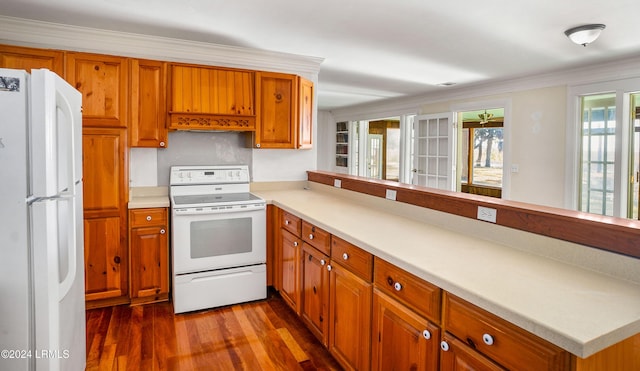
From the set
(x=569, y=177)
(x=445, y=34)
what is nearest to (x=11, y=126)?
(x=445, y=34)

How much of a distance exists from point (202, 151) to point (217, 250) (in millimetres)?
1071

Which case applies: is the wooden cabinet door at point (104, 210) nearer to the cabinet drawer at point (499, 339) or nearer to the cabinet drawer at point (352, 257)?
the cabinet drawer at point (352, 257)

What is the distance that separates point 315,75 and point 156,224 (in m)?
2.22

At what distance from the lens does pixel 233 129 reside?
135 inches

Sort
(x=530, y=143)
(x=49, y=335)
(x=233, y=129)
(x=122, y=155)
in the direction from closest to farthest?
(x=49, y=335), (x=122, y=155), (x=233, y=129), (x=530, y=143)

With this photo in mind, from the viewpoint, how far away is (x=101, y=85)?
2951 mm

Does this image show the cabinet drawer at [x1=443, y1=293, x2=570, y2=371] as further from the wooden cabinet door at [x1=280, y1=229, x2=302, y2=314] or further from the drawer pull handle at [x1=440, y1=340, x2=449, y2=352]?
the wooden cabinet door at [x1=280, y1=229, x2=302, y2=314]

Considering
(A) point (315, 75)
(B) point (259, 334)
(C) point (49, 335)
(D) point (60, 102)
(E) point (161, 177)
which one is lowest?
(B) point (259, 334)

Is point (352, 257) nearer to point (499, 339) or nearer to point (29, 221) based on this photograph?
point (499, 339)

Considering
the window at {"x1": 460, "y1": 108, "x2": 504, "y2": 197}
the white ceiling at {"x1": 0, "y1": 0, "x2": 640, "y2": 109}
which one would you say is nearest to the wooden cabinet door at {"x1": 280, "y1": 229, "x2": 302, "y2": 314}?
the white ceiling at {"x1": 0, "y1": 0, "x2": 640, "y2": 109}

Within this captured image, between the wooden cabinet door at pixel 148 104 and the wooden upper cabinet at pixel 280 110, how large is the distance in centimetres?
81

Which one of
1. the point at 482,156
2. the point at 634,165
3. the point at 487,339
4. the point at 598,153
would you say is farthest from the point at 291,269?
the point at 482,156

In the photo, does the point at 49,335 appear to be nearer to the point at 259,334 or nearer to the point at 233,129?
the point at 259,334

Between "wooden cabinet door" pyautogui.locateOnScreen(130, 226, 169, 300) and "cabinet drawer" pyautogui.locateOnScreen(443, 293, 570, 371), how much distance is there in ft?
8.03
